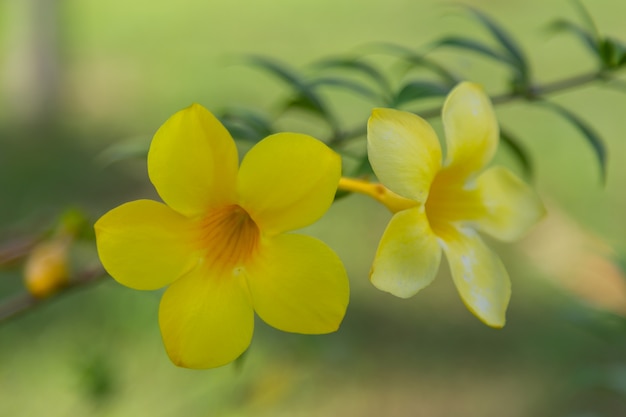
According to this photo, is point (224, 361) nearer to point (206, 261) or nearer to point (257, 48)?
point (206, 261)

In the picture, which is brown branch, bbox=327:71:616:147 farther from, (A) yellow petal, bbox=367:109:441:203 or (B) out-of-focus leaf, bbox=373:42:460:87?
(A) yellow petal, bbox=367:109:441:203

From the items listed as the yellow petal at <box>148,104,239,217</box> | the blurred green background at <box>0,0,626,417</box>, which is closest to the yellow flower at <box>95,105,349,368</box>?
the yellow petal at <box>148,104,239,217</box>

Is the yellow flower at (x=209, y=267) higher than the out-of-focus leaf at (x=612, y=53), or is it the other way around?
the out-of-focus leaf at (x=612, y=53)

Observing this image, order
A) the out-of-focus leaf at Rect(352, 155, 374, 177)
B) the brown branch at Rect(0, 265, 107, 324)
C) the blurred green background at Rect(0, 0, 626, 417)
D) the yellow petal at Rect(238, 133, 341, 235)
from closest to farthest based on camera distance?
the yellow petal at Rect(238, 133, 341, 235)
the out-of-focus leaf at Rect(352, 155, 374, 177)
the brown branch at Rect(0, 265, 107, 324)
the blurred green background at Rect(0, 0, 626, 417)

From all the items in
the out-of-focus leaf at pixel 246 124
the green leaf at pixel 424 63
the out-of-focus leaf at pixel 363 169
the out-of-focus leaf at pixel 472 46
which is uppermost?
the out-of-focus leaf at pixel 472 46

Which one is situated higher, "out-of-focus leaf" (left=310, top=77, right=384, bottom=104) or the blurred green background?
"out-of-focus leaf" (left=310, top=77, right=384, bottom=104)

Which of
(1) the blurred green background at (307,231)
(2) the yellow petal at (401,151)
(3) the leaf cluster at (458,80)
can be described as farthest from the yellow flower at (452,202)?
(1) the blurred green background at (307,231)

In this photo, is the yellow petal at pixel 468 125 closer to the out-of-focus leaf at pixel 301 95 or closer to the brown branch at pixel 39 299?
the out-of-focus leaf at pixel 301 95

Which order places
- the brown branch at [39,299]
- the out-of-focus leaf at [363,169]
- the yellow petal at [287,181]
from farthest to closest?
the brown branch at [39,299] < the out-of-focus leaf at [363,169] < the yellow petal at [287,181]
